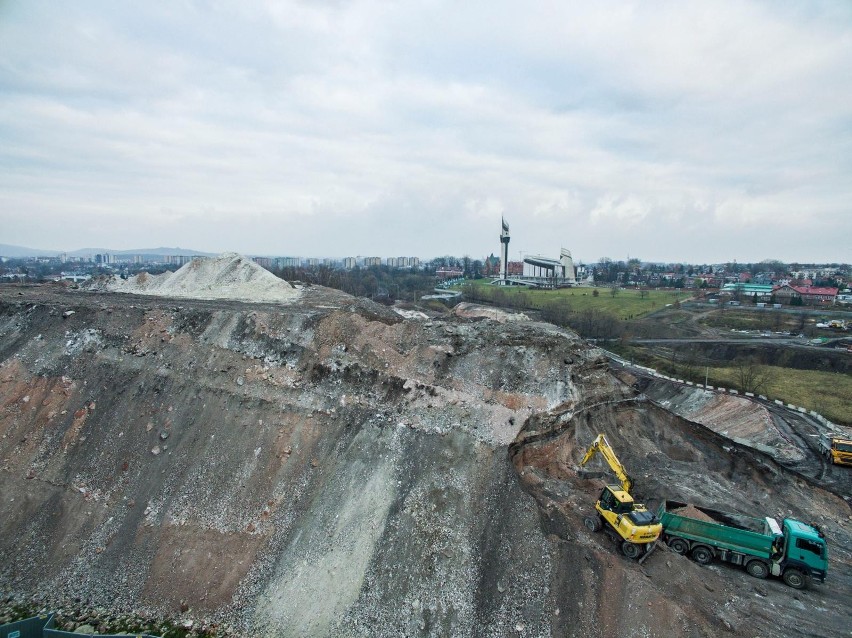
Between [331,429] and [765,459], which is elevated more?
[331,429]

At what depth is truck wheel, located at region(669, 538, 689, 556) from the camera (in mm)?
14461

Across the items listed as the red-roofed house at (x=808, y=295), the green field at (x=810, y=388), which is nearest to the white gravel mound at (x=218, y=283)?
the green field at (x=810, y=388)

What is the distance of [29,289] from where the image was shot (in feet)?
99.5

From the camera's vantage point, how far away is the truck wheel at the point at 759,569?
14.0 meters

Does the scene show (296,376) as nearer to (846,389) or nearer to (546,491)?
(546,491)

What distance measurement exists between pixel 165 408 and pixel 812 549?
858 inches

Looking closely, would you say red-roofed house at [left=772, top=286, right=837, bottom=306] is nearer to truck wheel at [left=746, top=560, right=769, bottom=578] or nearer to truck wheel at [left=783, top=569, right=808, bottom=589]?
truck wheel at [left=783, top=569, right=808, bottom=589]

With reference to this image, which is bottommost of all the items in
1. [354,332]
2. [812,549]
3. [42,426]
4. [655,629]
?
[655,629]

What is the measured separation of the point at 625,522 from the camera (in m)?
13.2

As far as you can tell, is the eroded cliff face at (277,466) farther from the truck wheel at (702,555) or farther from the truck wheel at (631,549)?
the truck wheel at (702,555)

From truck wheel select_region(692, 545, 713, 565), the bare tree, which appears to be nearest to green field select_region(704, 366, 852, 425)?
the bare tree

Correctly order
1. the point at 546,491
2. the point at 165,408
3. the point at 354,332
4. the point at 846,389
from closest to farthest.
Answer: the point at 546,491
the point at 165,408
the point at 354,332
the point at 846,389

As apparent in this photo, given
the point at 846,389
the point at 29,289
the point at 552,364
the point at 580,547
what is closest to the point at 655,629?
the point at 580,547

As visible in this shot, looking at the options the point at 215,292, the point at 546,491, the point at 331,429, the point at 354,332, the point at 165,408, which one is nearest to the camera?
the point at 546,491
